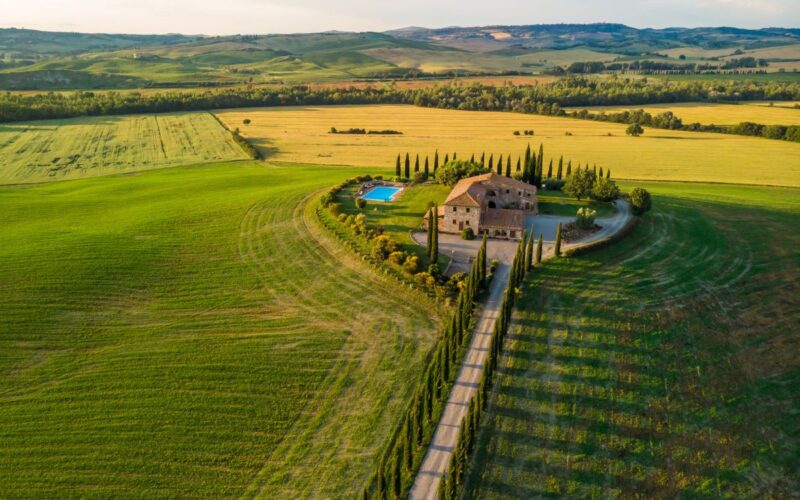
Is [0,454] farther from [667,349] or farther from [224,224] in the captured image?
[667,349]

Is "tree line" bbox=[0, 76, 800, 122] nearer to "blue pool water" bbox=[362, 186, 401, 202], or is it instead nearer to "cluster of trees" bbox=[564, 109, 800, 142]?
"cluster of trees" bbox=[564, 109, 800, 142]

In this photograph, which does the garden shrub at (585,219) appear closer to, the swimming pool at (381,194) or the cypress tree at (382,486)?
the swimming pool at (381,194)

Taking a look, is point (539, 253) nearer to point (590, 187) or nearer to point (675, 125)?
point (590, 187)

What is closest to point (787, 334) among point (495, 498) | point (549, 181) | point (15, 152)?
point (495, 498)

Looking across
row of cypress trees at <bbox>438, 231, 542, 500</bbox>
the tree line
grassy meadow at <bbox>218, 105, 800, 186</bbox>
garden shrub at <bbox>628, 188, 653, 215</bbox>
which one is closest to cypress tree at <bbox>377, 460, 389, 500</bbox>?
row of cypress trees at <bbox>438, 231, 542, 500</bbox>

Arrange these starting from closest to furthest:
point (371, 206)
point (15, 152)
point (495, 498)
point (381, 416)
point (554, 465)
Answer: point (495, 498) → point (554, 465) → point (381, 416) → point (371, 206) → point (15, 152)

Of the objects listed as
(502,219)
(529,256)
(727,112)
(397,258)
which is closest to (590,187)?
(502,219)
